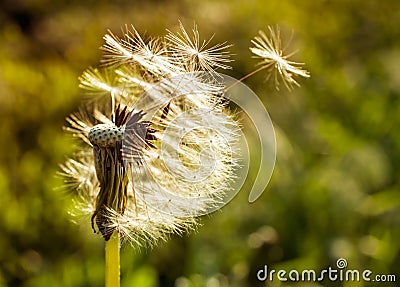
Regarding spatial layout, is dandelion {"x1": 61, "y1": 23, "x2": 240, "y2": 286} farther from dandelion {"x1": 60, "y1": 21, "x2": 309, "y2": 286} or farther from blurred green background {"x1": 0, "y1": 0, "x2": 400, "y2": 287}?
blurred green background {"x1": 0, "y1": 0, "x2": 400, "y2": 287}

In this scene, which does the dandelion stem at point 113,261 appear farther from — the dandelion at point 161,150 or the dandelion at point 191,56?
the dandelion at point 191,56

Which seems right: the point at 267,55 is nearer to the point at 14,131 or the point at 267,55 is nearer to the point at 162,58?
the point at 162,58

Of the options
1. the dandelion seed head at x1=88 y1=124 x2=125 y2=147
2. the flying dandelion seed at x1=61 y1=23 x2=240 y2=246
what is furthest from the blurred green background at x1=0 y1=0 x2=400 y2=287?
the dandelion seed head at x1=88 y1=124 x2=125 y2=147

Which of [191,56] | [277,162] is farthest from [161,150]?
[277,162]

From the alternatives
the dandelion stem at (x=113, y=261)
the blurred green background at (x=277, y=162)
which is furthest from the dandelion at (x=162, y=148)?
the blurred green background at (x=277, y=162)

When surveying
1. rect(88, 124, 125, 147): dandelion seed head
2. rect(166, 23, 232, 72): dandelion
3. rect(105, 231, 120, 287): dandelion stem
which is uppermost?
rect(166, 23, 232, 72): dandelion

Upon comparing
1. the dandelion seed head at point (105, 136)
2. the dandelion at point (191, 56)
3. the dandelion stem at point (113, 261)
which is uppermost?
the dandelion at point (191, 56)

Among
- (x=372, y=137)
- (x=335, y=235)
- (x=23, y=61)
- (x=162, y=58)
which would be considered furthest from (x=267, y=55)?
→ (x=23, y=61)

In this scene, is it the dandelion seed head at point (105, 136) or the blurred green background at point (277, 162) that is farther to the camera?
the blurred green background at point (277, 162)

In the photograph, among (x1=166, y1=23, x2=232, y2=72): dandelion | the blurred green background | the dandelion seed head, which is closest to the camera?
the dandelion seed head

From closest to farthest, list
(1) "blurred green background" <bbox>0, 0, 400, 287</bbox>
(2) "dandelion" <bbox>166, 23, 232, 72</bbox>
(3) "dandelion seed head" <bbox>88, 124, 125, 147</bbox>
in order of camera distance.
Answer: (3) "dandelion seed head" <bbox>88, 124, 125, 147</bbox>
(2) "dandelion" <bbox>166, 23, 232, 72</bbox>
(1) "blurred green background" <bbox>0, 0, 400, 287</bbox>
